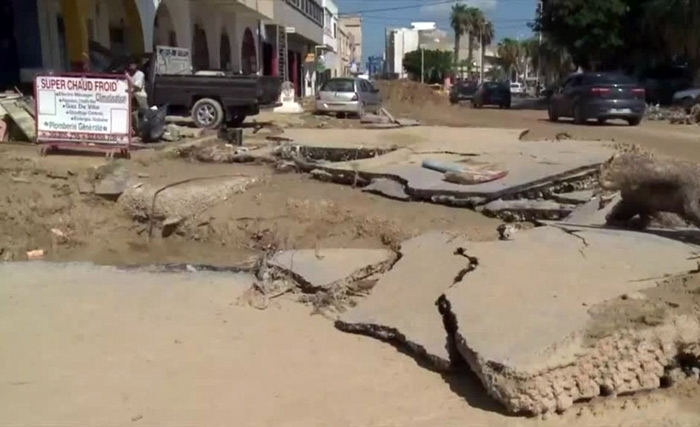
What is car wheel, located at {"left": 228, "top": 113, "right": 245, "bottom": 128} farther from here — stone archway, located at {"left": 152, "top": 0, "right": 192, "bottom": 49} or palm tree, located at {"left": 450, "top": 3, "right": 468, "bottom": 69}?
palm tree, located at {"left": 450, "top": 3, "right": 468, "bottom": 69}

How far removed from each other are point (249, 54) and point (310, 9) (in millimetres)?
20334

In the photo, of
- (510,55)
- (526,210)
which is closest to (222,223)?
(526,210)

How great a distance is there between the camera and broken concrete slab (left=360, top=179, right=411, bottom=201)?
9.94 metres

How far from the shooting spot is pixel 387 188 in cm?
1023

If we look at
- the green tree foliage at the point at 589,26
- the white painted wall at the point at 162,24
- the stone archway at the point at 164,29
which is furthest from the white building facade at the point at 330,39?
the stone archway at the point at 164,29

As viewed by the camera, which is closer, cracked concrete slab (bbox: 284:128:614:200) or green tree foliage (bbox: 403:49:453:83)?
cracked concrete slab (bbox: 284:128:614:200)

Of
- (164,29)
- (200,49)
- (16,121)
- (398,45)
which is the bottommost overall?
(16,121)

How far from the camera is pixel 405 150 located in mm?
13383

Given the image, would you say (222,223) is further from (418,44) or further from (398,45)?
(418,44)

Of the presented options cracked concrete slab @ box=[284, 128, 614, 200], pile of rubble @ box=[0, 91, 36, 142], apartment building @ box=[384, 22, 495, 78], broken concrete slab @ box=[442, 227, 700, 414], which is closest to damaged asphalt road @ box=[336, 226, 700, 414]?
broken concrete slab @ box=[442, 227, 700, 414]

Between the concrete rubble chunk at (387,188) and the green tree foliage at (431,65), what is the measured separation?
Answer: 300 ft

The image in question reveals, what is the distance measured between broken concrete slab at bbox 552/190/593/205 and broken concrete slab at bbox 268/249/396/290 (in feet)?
8.86

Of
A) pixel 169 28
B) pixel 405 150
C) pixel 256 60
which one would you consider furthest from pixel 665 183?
pixel 256 60

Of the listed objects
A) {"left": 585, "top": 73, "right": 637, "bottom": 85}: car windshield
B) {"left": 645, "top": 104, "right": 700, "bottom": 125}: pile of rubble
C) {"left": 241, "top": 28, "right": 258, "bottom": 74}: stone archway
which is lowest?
{"left": 645, "top": 104, "right": 700, "bottom": 125}: pile of rubble
